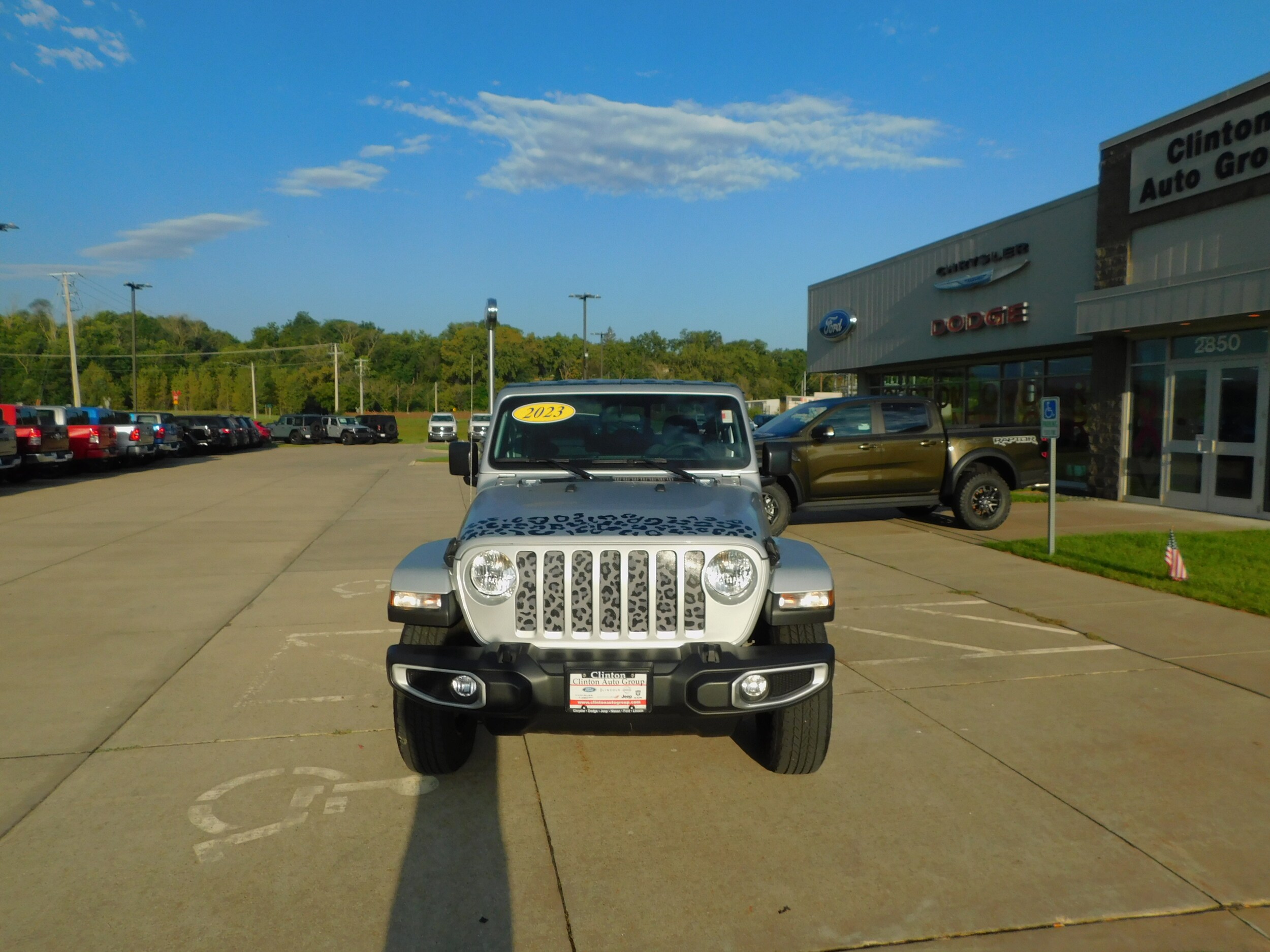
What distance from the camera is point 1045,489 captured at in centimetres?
1666

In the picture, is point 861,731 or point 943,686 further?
point 943,686

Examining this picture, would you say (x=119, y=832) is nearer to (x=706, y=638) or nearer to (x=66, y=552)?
(x=706, y=638)

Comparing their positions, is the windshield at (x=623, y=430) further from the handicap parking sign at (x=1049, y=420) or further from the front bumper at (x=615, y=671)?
the handicap parking sign at (x=1049, y=420)

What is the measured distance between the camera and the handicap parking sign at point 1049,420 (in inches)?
395

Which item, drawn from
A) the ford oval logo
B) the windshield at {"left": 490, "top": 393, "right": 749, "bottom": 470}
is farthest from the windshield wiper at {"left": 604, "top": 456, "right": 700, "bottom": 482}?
the ford oval logo

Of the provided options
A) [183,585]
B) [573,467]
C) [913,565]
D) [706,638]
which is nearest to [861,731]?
[706,638]

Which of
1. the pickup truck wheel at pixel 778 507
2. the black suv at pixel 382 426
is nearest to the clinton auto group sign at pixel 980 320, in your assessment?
the pickup truck wheel at pixel 778 507

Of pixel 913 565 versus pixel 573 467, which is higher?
pixel 573 467

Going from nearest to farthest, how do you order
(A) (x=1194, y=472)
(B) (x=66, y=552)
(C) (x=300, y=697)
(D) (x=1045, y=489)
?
(C) (x=300, y=697) → (B) (x=66, y=552) → (A) (x=1194, y=472) → (D) (x=1045, y=489)

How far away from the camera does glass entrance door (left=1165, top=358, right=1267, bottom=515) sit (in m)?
12.8

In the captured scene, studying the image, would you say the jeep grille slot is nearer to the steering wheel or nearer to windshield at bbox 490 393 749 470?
windshield at bbox 490 393 749 470

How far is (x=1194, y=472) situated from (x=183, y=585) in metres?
13.6

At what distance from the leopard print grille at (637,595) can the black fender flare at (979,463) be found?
31.4 feet

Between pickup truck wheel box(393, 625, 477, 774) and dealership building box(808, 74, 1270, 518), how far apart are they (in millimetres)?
11888
